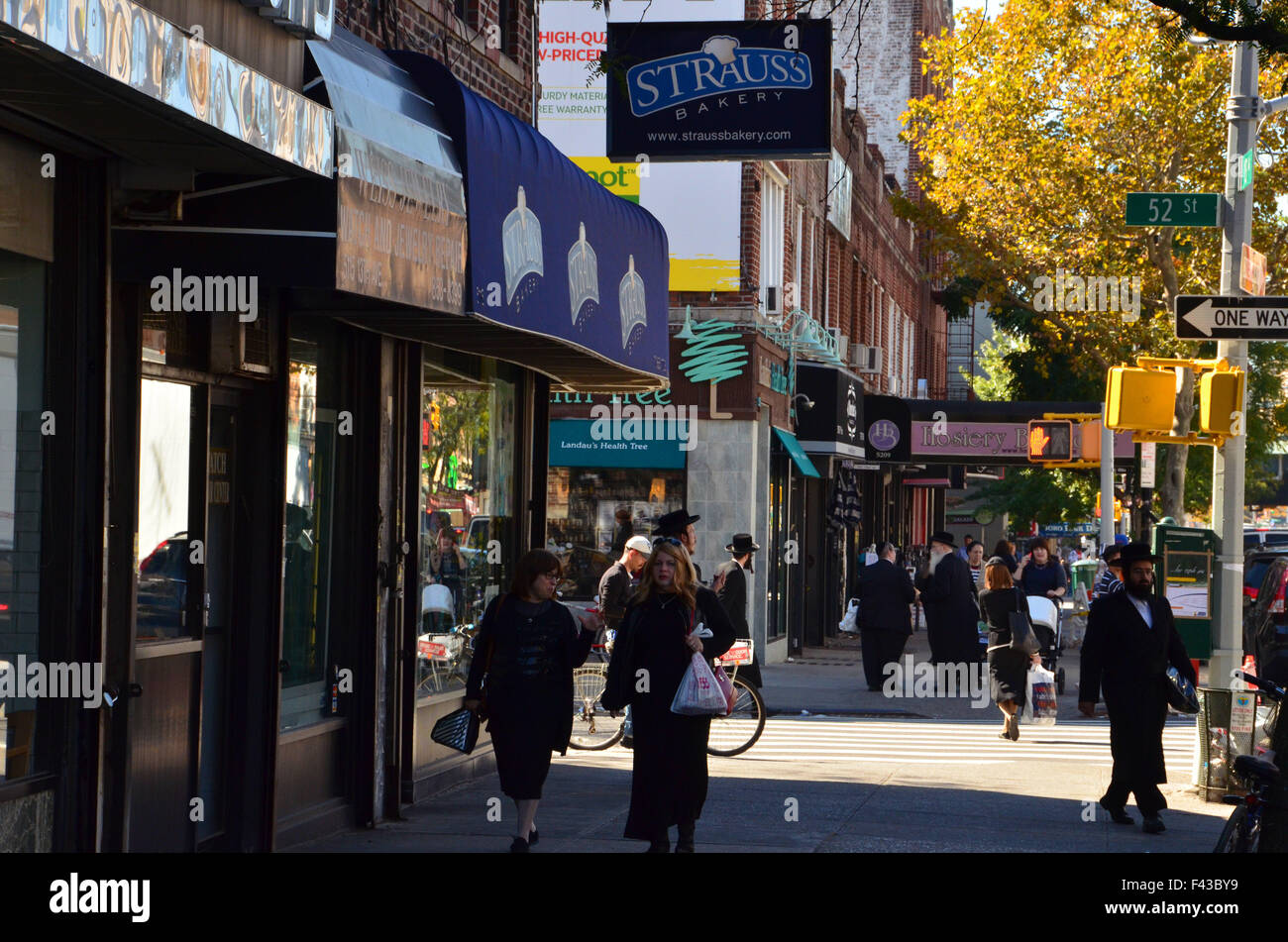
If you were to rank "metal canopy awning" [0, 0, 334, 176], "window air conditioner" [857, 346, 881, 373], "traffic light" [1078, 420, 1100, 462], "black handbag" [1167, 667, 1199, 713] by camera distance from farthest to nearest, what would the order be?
1. "window air conditioner" [857, 346, 881, 373]
2. "traffic light" [1078, 420, 1100, 462]
3. "black handbag" [1167, 667, 1199, 713]
4. "metal canopy awning" [0, 0, 334, 176]

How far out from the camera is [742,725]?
1484cm

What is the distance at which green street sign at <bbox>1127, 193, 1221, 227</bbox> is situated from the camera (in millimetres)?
12539

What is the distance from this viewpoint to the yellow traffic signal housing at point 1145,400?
12750 mm

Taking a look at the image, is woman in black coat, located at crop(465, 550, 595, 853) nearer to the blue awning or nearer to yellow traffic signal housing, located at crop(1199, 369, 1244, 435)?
the blue awning

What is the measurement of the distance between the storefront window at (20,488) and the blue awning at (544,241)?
2.37 metres

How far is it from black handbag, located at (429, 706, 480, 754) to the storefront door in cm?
117

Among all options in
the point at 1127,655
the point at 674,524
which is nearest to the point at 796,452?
the point at 674,524

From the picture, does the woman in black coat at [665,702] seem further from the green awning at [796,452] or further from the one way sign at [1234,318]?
the green awning at [796,452]

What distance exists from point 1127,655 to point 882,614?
9293 mm

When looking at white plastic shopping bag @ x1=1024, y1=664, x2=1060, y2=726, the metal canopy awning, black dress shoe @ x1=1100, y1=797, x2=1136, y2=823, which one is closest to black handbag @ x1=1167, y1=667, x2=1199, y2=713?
black dress shoe @ x1=1100, y1=797, x2=1136, y2=823

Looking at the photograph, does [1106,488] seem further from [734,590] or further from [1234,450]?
[1234,450]

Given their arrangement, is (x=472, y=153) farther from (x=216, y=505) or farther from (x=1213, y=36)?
(x=1213, y=36)

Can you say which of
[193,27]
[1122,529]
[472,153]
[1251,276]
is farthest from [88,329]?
[1122,529]

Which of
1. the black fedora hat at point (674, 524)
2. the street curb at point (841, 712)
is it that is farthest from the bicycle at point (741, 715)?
the street curb at point (841, 712)
